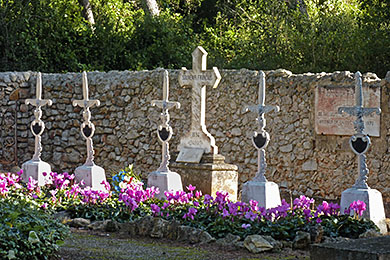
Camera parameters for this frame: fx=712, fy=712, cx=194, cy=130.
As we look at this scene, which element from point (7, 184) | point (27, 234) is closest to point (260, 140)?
point (7, 184)

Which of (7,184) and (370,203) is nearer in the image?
(370,203)

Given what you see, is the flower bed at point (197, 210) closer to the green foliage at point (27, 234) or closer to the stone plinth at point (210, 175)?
the green foliage at point (27, 234)

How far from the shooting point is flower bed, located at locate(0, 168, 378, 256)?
7408mm

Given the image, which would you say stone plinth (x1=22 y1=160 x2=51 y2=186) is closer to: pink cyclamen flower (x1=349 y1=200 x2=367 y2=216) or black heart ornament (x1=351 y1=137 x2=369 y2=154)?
black heart ornament (x1=351 y1=137 x2=369 y2=154)

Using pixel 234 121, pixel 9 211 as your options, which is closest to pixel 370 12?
pixel 234 121

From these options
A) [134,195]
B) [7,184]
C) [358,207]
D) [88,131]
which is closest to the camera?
[358,207]

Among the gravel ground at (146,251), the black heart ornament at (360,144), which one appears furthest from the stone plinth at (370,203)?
the gravel ground at (146,251)

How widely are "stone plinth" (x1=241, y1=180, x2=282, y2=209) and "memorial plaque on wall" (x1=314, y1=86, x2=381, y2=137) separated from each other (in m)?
2.85

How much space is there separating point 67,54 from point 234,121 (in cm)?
638

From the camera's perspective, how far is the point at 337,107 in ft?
37.4

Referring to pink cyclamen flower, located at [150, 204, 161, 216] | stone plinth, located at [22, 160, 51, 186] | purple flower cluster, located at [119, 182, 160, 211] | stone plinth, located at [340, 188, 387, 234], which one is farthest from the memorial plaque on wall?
stone plinth, located at [22, 160, 51, 186]

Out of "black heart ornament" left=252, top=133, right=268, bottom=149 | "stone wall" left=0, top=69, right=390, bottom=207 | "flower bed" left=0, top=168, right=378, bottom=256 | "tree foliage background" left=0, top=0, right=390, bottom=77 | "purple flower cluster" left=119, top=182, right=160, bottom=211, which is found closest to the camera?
"flower bed" left=0, top=168, right=378, bottom=256

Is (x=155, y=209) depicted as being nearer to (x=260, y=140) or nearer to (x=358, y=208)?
(x=260, y=140)

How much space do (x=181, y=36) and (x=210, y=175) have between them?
920 centimetres
